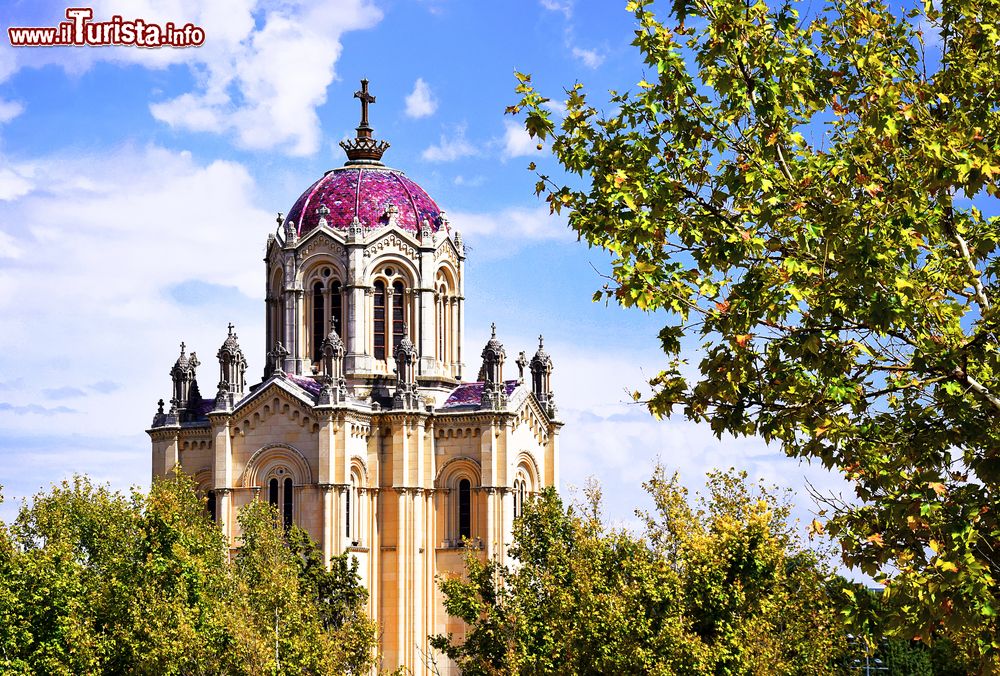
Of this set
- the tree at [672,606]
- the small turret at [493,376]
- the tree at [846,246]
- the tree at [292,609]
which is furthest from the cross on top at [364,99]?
the tree at [846,246]

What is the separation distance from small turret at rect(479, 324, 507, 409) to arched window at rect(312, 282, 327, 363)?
21.6ft

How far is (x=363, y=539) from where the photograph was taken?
58125 mm

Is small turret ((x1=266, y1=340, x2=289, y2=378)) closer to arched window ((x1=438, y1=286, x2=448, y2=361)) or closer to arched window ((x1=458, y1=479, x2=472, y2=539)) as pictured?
arched window ((x1=438, y1=286, x2=448, y2=361))

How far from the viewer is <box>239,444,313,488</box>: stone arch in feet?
188

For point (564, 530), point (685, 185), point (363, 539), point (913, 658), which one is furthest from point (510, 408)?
point (685, 185)

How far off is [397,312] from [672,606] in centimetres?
2947

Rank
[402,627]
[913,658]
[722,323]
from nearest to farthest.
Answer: [722,323] → [402,627] → [913,658]

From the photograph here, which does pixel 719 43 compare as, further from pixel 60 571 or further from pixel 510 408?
pixel 510 408

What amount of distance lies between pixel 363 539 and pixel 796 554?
24775mm

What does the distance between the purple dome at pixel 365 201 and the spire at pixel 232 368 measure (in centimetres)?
556

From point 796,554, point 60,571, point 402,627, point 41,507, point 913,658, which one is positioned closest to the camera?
point 796,554

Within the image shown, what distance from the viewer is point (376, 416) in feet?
195

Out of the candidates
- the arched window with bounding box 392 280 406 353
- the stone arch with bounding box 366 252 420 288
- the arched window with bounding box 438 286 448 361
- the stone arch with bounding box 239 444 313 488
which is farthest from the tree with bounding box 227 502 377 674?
the arched window with bounding box 438 286 448 361

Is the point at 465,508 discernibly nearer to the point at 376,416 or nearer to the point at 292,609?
the point at 376,416
